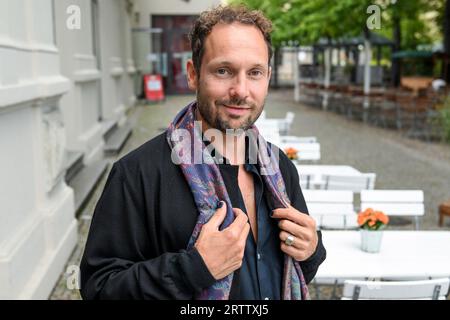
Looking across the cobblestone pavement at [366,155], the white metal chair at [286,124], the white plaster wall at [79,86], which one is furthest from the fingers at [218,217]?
the white metal chair at [286,124]

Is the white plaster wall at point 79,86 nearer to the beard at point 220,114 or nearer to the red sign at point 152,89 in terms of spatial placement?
the beard at point 220,114

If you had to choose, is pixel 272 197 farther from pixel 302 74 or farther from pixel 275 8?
pixel 302 74

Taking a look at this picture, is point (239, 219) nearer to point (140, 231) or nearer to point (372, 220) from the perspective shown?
point (140, 231)

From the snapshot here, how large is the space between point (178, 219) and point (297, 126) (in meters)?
14.7

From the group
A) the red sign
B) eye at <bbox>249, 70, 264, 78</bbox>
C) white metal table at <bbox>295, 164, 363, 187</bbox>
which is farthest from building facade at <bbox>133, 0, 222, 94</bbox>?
eye at <bbox>249, 70, 264, 78</bbox>

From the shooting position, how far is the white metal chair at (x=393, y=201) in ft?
15.9

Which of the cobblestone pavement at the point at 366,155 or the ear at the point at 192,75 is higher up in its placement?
the ear at the point at 192,75

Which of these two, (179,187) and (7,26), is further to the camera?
(7,26)

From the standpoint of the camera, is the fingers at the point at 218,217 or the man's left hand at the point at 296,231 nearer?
the fingers at the point at 218,217

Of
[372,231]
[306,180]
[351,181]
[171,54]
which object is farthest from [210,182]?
[171,54]

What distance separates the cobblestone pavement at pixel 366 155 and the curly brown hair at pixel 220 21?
1.42 metres

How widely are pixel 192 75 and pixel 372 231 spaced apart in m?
2.49

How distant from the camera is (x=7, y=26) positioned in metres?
3.81
